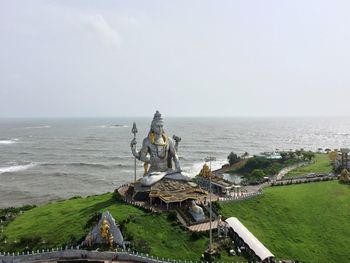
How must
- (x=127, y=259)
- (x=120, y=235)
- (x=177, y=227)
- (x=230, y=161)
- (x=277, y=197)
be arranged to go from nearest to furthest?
(x=127, y=259), (x=120, y=235), (x=177, y=227), (x=277, y=197), (x=230, y=161)

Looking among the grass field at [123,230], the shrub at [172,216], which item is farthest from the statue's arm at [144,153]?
the shrub at [172,216]

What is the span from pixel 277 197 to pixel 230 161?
45.9 m

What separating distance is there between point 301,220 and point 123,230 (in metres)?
18.5

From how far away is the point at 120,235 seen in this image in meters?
33.4

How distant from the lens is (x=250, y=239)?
33.9 meters

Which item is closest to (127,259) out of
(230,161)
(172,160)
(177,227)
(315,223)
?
(177,227)

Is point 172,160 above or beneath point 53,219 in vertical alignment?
above

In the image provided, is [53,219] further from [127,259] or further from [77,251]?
[127,259]

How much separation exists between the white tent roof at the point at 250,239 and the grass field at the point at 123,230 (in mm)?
1545

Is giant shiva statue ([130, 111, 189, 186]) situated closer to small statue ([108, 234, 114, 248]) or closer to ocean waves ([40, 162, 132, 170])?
small statue ([108, 234, 114, 248])

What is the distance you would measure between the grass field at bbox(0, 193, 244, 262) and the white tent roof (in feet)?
5.07

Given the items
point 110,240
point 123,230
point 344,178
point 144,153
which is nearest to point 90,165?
point 144,153

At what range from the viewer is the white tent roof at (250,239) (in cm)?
3200

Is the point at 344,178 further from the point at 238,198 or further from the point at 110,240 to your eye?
the point at 110,240
